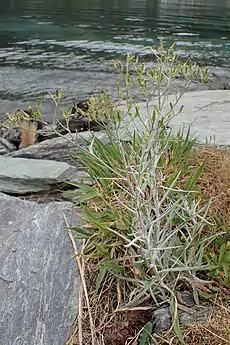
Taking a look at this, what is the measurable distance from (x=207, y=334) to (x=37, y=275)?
0.87 metres

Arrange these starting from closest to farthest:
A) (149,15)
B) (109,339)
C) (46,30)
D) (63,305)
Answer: (109,339) → (63,305) → (46,30) → (149,15)

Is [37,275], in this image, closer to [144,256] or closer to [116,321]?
[116,321]

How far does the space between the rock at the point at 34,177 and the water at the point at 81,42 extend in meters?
4.64

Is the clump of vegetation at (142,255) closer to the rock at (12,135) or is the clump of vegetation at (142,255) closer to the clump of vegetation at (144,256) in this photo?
the clump of vegetation at (144,256)

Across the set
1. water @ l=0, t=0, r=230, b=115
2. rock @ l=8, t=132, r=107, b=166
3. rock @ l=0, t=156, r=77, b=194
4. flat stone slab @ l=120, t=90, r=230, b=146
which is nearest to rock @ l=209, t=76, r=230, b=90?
water @ l=0, t=0, r=230, b=115

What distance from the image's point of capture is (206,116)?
4574mm

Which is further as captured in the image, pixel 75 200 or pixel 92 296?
pixel 75 200

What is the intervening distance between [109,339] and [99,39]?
1292 cm

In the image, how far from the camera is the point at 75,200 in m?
2.94

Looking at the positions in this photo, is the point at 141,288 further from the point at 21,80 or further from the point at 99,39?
the point at 99,39

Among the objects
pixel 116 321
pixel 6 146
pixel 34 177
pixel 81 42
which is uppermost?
pixel 34 177

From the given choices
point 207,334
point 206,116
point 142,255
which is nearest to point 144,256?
point 142,255

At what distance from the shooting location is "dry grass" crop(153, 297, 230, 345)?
6.76 feet

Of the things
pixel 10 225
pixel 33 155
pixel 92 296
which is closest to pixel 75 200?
pixel 10 225
